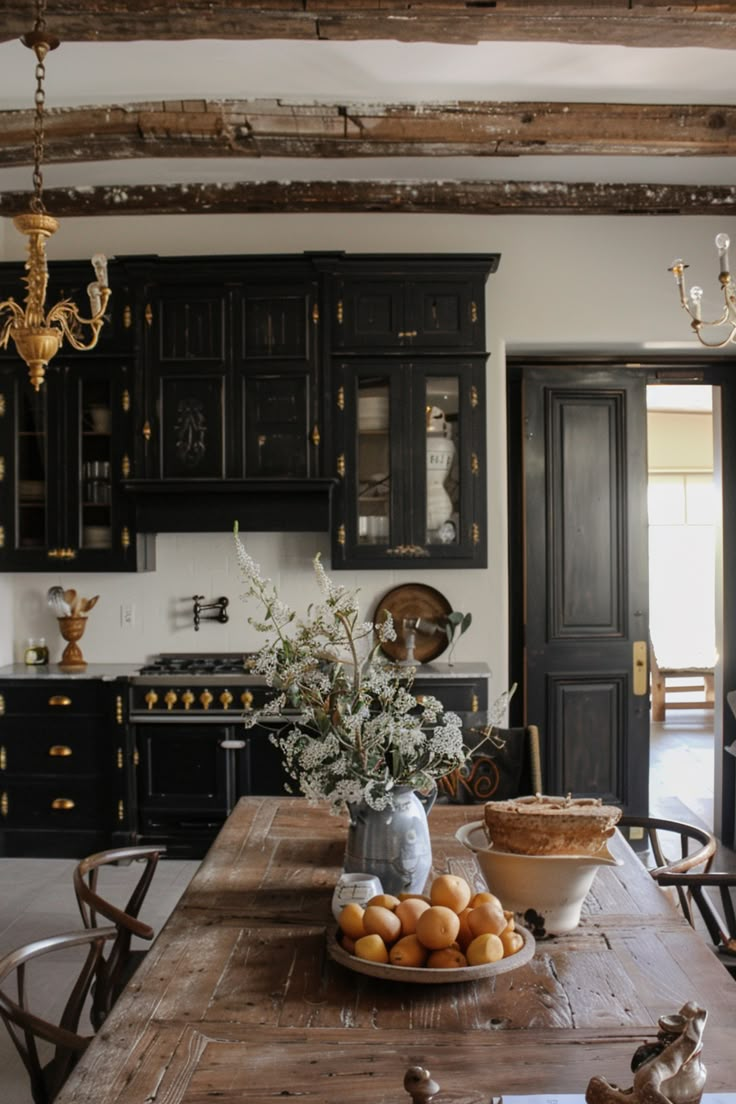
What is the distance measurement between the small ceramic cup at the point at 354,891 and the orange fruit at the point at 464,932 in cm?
21

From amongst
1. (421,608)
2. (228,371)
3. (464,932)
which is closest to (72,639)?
(228,371)

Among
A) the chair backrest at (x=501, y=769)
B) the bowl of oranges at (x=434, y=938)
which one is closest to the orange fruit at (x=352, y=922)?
Result: the bowl of oranges at (x=434, y=938)

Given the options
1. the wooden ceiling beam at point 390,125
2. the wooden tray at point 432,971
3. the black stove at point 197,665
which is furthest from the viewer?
the black stove at point 197,665

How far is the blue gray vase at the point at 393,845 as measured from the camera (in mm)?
2199

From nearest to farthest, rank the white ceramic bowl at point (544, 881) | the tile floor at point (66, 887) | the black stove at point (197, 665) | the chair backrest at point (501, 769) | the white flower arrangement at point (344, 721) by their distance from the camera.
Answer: the white ceramic bowl at point (544, 881) → the white flower arrangement at point (344, 721) → the tile floor at point (66, 887) → the chair backrest at point (501, 769) → the black stove at point (197, 665)

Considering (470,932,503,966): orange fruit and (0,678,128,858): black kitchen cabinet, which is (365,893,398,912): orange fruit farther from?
(0,678,128,858): black kitchen cabinet

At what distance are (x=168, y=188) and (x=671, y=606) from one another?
7.26 m

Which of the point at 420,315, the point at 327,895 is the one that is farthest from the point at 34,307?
the point at 420,315

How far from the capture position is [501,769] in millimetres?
3621

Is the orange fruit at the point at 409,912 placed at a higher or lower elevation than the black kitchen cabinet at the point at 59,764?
higher

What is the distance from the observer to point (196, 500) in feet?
17.2

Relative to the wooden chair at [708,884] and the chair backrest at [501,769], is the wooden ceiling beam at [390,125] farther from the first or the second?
the wooden chair at [708,884]

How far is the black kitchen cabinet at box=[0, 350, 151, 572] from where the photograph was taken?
525 centimetres

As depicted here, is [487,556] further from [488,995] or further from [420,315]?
[488,995]
